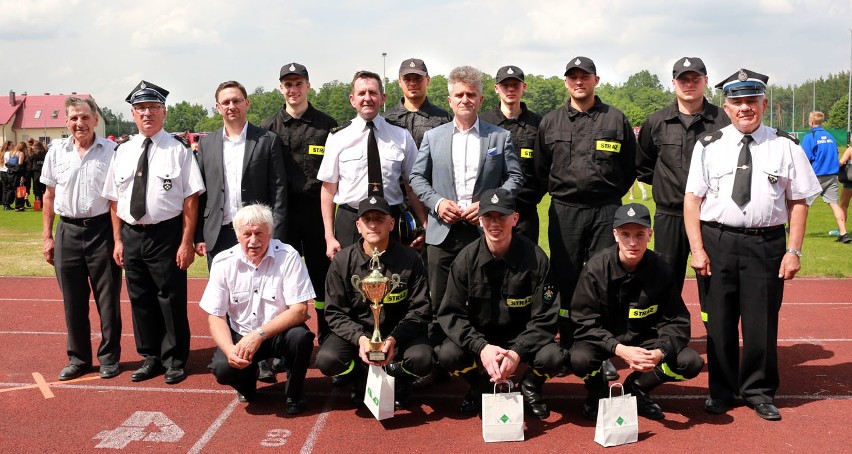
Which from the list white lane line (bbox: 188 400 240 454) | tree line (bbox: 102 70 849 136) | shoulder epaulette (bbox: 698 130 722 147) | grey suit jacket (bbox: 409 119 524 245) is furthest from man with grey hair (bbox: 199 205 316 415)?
tree line (bbox: 102 70 849 136)

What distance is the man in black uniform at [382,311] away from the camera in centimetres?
518

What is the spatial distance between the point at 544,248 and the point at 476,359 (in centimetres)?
770

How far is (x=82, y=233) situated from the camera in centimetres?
604

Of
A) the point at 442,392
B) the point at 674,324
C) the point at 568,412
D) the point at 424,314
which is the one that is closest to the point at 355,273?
the point at 424,314

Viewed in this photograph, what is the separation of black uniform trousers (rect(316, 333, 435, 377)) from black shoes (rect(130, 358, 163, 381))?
171 cm

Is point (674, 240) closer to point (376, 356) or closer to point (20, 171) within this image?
point (376, 356)

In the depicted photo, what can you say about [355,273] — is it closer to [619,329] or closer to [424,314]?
[424,314]

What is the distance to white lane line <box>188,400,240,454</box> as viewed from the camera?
4.61 meters

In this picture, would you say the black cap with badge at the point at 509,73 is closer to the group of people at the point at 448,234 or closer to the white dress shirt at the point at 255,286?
the group of people at the point at 448,234

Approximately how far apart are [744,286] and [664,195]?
3.57ft

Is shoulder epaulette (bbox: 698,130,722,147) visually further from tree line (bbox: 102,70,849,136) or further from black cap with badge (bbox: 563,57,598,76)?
tree line (bbox: 102,70,849,136)

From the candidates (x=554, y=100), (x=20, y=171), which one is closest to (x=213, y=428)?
(x=20, y=171)

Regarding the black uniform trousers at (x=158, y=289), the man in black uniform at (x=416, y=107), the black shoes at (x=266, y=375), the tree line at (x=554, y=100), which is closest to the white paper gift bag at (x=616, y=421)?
the black shoes at (x=266, y=375)

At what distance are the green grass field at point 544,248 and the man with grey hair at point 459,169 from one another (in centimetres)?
602
